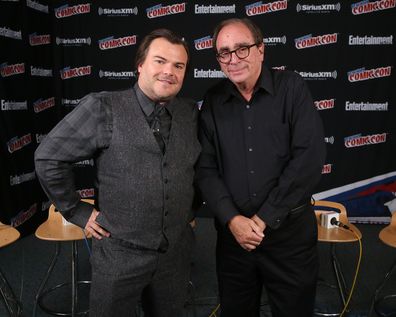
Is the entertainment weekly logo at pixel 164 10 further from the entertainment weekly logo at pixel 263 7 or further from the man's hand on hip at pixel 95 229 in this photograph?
the man's hand on hip at pixel 95 229

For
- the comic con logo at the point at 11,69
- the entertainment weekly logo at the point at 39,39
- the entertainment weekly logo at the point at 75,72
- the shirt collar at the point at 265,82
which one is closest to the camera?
the shirt collar at the point at 265,82

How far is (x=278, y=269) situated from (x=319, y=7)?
3386mm

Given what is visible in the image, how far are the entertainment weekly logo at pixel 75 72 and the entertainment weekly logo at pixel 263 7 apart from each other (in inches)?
75.2

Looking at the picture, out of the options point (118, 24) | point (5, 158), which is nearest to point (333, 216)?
point (5, 158)

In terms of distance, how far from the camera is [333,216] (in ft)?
7.68

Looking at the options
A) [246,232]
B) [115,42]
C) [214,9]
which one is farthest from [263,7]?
[246,232]

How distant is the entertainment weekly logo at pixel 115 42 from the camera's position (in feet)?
14.4

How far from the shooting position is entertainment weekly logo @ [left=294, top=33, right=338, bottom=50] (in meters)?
4.15

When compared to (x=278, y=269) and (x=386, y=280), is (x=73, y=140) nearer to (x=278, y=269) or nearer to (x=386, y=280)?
(x=278, y=269)

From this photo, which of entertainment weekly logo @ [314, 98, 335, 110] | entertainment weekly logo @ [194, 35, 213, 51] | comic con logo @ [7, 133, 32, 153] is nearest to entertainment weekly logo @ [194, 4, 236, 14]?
entertainment weekly logo @ [194, 35, 213, 51]

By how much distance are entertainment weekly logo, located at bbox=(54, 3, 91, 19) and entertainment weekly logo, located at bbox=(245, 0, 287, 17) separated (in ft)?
5.91

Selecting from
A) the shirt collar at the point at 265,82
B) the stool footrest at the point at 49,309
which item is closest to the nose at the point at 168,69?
the shirt collar at the point at 265,82

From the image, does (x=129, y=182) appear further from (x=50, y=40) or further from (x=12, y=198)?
(x=50, y=40)

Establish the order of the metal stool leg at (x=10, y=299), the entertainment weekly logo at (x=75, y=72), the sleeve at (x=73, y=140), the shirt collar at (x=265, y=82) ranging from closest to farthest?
the sleeve at (x=73, y=140), the shirt collar at (x=265, y=82), the metal stool leg at (x=10, y=299), the entertainment weekly logo at (x=75, y=72)
